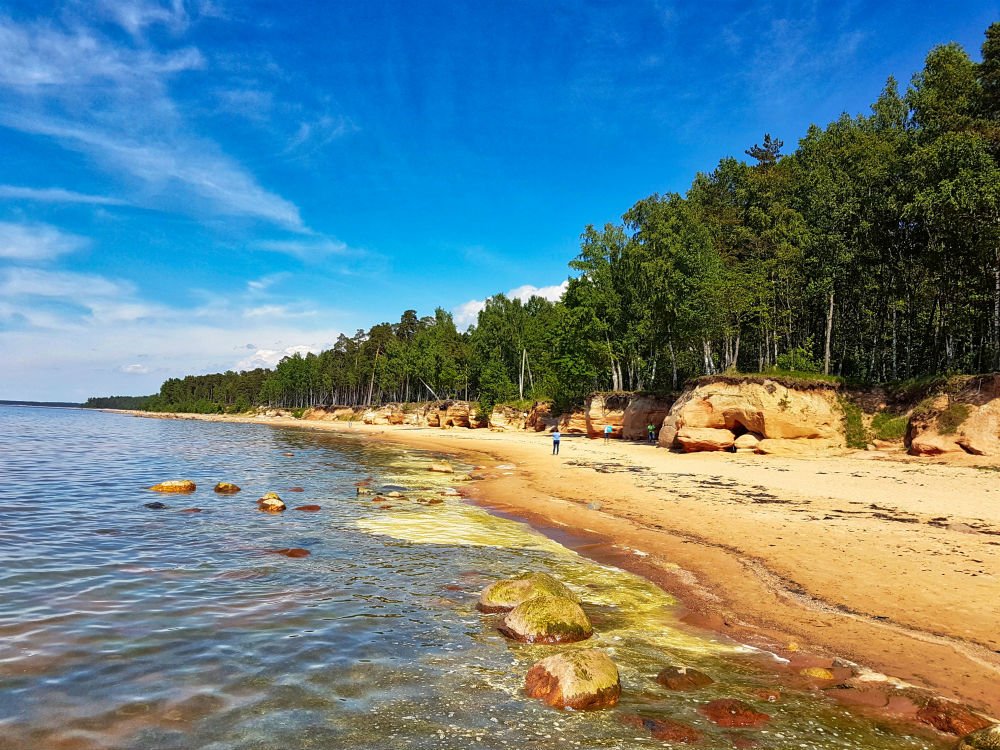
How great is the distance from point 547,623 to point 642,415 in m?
41.2

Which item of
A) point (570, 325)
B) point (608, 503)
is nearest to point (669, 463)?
point (608, 503)

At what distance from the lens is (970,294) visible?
109 feet

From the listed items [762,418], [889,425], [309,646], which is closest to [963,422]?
[889,425]

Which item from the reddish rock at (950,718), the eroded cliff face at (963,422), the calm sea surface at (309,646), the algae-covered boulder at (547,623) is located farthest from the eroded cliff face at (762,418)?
the reddish rock at (950,718)

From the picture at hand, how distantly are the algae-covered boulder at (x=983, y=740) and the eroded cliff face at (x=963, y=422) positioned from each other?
26.4m

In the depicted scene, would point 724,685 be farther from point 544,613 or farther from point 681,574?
point 681,574

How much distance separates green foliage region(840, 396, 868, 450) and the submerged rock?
31.1 meters

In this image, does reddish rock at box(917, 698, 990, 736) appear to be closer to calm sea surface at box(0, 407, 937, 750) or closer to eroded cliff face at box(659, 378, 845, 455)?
calm sea surface at box(0, 407, 937, 750)

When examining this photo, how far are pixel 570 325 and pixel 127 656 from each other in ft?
192

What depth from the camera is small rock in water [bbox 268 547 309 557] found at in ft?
42.1

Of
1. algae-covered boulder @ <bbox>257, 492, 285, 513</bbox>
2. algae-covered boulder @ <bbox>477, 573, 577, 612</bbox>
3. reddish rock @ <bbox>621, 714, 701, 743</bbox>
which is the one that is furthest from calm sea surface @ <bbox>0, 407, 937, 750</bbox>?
algae-covered boulder @ <bbox>257, 492, 285, 513</bbox>

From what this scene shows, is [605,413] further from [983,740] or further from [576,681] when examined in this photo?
[983,740]

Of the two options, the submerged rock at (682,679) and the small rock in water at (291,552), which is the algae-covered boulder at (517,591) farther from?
the small rock in water at (291,552)

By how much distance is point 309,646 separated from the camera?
7828 mm
